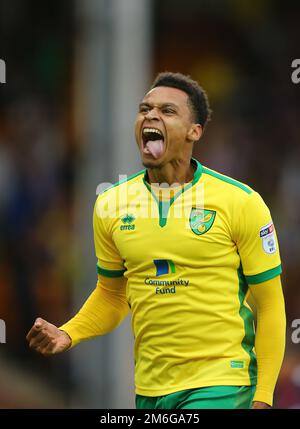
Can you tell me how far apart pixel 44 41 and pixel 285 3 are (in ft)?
6.67

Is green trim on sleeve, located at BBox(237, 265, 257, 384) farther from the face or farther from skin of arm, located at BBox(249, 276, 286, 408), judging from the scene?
the face

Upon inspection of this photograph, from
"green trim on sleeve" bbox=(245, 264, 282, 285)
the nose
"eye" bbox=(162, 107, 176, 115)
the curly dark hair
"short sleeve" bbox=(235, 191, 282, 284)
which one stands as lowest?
"green trim on sleeve" bbox=(245, 264, 282, 285)

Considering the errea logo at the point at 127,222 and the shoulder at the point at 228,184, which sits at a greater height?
the shoulder at the point at 228,184

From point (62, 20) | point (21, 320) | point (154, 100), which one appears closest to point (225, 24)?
point (62, 20)

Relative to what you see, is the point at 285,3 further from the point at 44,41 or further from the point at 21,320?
the point at 21,320

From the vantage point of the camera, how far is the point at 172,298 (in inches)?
197

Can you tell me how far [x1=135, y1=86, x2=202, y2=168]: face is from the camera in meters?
5.06

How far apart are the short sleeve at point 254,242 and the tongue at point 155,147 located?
1.41 ft

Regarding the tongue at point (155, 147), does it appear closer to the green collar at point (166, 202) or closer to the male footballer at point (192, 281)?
the male footballer at point (192, 281)

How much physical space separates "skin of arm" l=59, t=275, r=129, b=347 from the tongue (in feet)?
2.19

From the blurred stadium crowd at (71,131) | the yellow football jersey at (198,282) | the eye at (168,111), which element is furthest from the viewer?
the blurred stadium crowd at (71,131)

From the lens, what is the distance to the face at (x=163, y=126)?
5059mm

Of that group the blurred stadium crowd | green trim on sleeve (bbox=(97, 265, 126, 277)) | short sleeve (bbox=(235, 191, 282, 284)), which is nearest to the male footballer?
short sleeve (bbox=(235, 191, 282, 284))

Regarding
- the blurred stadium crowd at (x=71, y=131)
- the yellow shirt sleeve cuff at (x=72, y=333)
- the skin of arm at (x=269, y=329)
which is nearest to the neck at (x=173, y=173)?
the skin of arm at (x=269, y=329)
